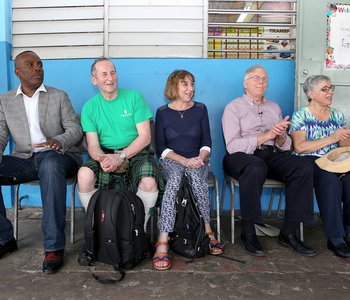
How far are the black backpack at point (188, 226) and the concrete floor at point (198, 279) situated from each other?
0.28 ft

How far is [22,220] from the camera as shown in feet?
12.3

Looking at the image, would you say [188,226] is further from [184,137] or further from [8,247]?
[8,247]

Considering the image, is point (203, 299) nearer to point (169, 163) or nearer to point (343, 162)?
point (169, 163)

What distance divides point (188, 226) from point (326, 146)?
1.38 meters

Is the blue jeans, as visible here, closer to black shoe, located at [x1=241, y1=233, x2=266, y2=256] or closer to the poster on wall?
black shoe, located at [x1=241, y1=233, x2=266, y2=256]

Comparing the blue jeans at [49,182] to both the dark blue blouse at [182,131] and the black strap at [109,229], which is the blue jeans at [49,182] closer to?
the black strap at [109,229]

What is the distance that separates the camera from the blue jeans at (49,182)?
271cm

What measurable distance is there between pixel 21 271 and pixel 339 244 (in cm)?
228

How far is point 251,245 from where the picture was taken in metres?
2.99

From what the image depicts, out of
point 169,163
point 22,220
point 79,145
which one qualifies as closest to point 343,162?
point 169,163

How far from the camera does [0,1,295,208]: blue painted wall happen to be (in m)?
3.88

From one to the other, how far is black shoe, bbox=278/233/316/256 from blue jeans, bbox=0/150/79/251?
5.51 feet

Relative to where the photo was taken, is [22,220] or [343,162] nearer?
[343,162]

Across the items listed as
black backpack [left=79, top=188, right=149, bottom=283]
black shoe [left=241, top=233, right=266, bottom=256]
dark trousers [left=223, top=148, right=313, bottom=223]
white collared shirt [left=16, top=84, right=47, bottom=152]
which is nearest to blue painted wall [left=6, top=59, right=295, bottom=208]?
white collared shirt [left=16, top=84, right=47, bottom=152]
